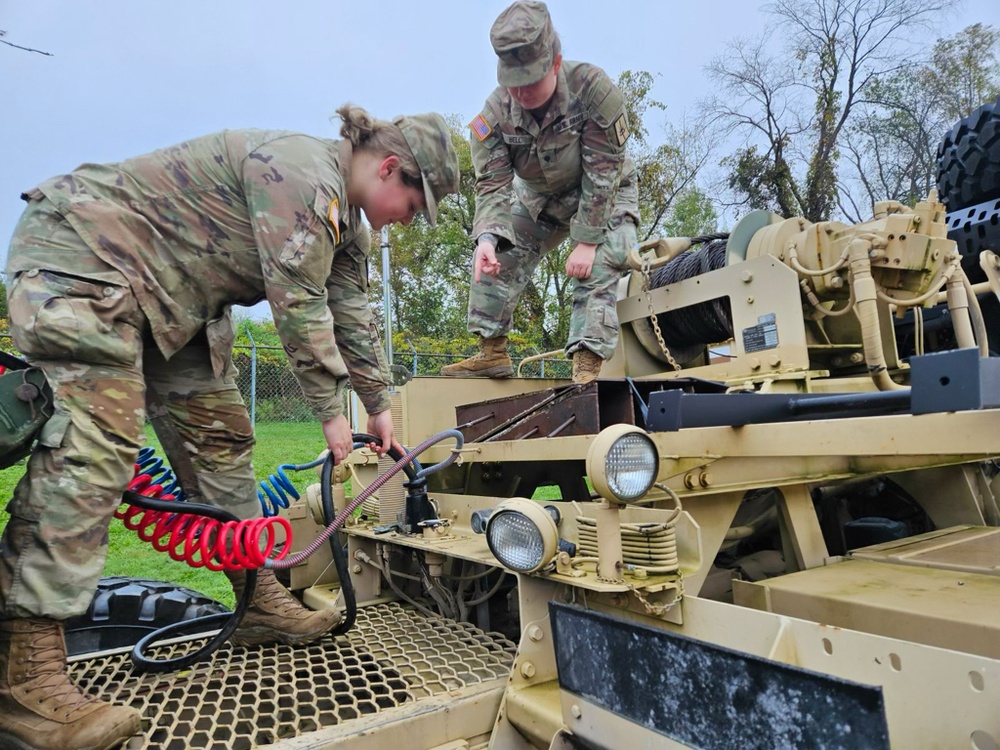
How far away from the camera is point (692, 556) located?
6.15ft

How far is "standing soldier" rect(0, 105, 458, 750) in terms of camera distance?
1.80 m

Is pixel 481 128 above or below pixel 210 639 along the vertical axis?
above

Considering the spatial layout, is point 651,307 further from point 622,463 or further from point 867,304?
point 622,463

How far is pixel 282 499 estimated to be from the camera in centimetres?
314

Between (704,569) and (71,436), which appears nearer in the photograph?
(71,436)

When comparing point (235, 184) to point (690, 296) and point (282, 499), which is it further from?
point (690, 296)

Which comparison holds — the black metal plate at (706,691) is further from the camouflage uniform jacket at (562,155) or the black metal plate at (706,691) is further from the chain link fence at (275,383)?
the chain link fence at (275,383)

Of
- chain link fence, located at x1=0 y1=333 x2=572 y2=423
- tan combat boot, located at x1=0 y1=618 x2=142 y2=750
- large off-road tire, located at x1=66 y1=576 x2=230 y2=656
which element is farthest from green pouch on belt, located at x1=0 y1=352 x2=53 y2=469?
chain link fence, located at x1=0 y1=333 x2=572 y2=423

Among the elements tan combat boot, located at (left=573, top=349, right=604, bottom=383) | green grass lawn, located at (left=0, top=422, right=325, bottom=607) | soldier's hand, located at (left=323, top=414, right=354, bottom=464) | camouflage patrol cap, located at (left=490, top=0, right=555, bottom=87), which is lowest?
green grass lawn, located at (left=0, top=422, right=325, bottom=607)

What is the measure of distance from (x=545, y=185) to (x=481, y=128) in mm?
441

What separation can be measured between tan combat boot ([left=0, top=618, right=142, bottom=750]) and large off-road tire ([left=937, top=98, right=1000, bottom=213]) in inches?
187

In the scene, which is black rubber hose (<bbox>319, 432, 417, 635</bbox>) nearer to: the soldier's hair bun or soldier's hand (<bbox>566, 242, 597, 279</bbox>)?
the soldier's hair bun

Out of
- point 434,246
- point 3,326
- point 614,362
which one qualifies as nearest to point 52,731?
point 614,362

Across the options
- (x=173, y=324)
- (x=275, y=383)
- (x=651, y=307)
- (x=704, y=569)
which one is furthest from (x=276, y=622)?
(x=275, y=383)
